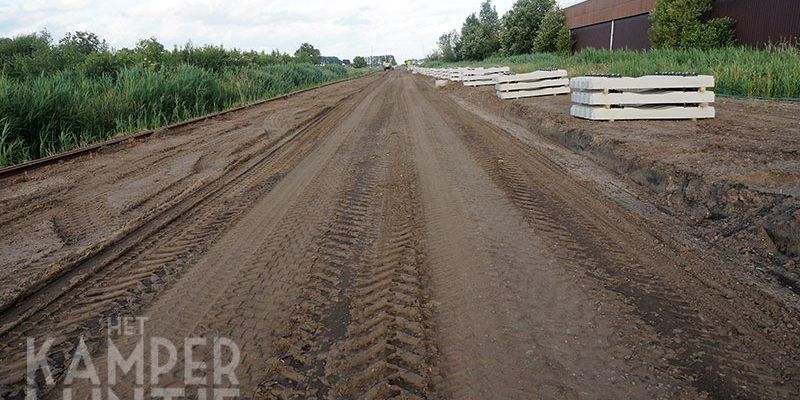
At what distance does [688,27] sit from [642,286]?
25.8 meters

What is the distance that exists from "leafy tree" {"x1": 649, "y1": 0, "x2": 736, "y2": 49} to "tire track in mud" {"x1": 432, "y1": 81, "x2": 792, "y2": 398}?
70.9 feet

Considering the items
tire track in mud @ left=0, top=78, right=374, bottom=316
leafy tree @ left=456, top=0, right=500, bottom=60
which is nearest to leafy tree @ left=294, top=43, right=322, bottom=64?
leafy tree @ left=456, top=0, right=500, bottom=60

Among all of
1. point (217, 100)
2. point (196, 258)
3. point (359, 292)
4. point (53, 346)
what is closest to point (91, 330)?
point (53, 346)

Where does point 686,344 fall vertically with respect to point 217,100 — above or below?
below

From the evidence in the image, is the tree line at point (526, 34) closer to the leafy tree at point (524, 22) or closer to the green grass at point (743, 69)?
the leafy tree at point (524, 22)

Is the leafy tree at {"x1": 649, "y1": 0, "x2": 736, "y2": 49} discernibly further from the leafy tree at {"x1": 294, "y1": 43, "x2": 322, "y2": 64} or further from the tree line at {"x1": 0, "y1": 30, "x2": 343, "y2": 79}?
the leafy tree at {"x1": 294, "y1": 43, "x2": 322, "y2": 64}

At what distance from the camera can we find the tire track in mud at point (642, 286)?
233 cm

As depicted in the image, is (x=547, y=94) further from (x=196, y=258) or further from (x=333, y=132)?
(x=196, y=258)

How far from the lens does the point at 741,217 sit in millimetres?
4363

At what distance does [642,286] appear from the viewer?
326 centimetres

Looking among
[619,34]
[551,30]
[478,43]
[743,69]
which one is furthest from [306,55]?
[743,69]

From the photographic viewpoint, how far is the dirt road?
242cm

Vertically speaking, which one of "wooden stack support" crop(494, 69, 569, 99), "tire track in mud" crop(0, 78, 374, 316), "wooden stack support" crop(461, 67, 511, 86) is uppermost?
"wooden stack support" crop(461, 67, 511, 86)

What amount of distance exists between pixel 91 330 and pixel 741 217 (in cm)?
514
